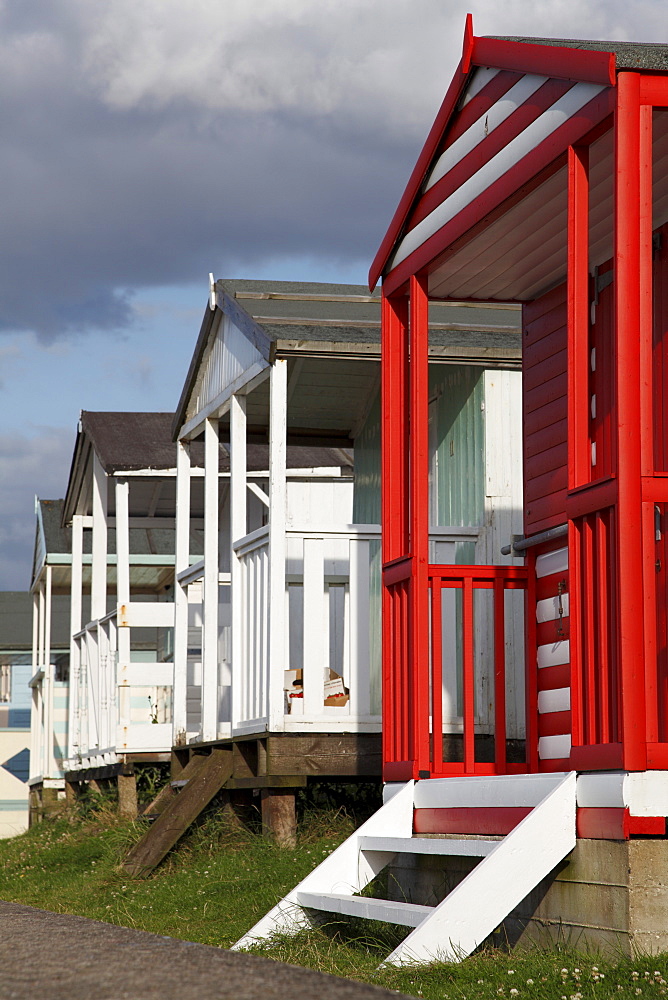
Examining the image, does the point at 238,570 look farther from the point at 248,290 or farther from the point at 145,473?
the point at 145,473

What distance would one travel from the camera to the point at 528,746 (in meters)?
7.41

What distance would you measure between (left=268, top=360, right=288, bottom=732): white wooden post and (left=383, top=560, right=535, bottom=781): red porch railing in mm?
2157

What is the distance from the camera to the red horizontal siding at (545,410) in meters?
7.58

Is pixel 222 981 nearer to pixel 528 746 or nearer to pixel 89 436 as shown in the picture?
pixel 528 746

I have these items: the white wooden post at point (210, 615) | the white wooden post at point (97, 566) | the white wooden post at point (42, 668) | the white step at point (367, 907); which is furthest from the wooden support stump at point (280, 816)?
the white wooden post at point (42, 668)

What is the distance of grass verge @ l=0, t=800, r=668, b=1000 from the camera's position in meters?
4.62

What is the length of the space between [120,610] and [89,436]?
240 centimetres

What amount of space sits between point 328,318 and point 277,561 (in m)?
2.12

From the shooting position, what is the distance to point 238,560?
10570mm

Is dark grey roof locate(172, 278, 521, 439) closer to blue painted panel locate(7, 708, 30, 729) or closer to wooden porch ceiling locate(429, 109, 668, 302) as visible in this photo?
wooden porch ceiling locate(429, 109, 668, 302)

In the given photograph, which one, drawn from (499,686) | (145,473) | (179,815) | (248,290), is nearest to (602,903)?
(499,686)

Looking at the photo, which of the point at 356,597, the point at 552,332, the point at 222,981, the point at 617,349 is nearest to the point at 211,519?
the point at 356,597

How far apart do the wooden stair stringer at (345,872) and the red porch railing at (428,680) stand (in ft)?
0.71

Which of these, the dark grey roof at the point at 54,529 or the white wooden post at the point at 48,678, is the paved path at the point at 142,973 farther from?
the dark grey roof at the point at 54,529
